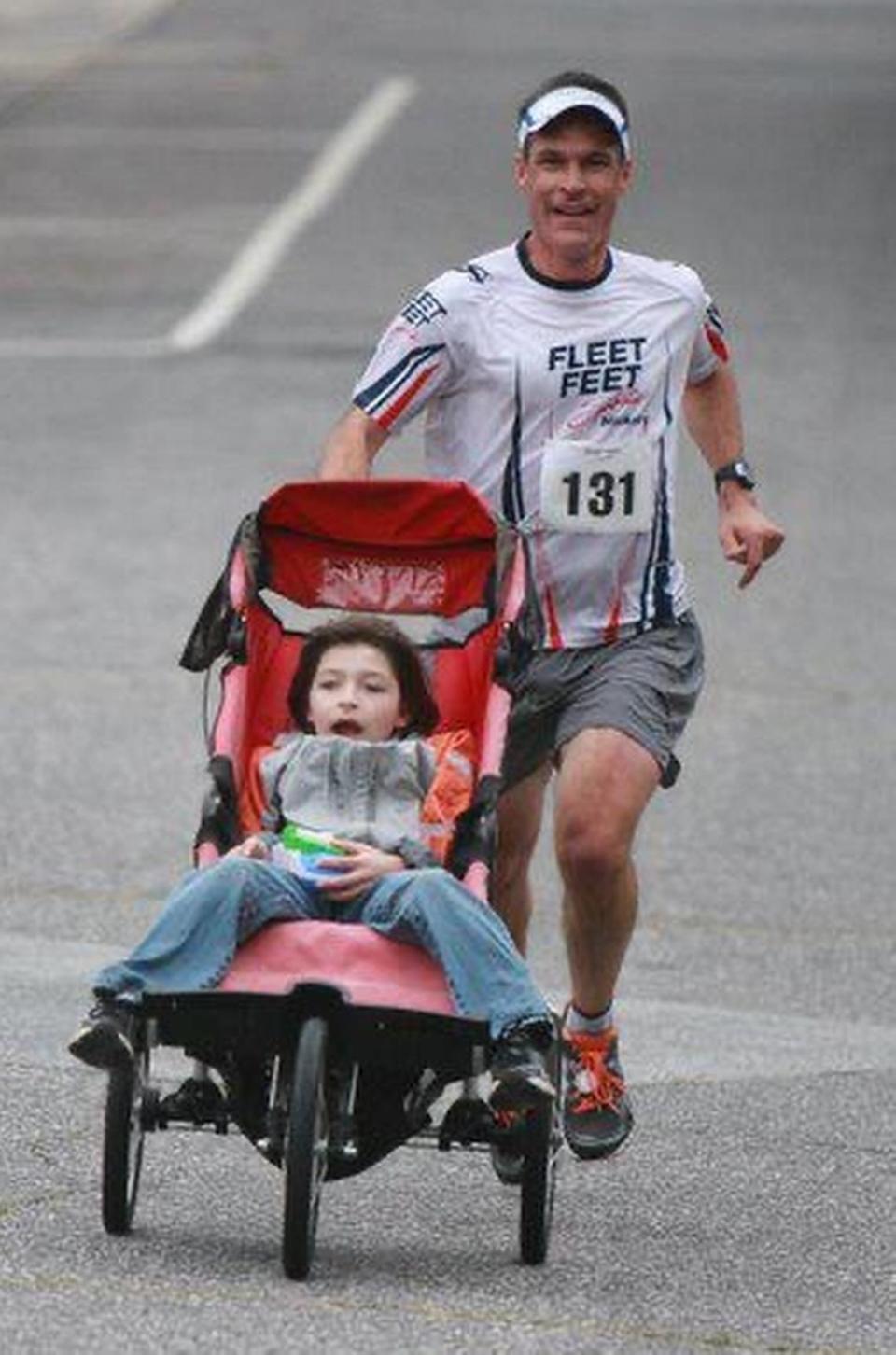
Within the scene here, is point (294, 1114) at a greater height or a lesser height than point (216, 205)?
greater

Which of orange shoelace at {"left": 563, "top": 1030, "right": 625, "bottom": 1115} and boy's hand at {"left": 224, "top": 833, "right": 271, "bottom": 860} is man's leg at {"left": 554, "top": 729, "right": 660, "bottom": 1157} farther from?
boy's hand at {"left": 224, "top": 833, "right": 271, "bottom": 860}

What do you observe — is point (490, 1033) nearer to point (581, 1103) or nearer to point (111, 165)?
A: point (581, 1103)

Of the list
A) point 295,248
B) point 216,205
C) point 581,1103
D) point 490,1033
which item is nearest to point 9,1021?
point 581,1103

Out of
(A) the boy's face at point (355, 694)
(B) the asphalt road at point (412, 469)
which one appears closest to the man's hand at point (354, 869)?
(A) the boy's face at point (355, 694)

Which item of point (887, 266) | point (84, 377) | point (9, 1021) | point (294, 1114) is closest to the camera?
point (294, 1114)

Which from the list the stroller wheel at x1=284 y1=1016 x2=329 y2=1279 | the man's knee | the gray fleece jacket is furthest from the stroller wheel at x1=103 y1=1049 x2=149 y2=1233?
the man's knee

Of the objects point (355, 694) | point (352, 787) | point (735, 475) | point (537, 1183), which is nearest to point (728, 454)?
point (735, 475)

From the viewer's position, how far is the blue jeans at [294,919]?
790cm

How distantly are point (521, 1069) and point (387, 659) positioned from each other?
1.05 metres

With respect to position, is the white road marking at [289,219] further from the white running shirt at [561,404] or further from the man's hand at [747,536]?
the white running shirt at [561,404]

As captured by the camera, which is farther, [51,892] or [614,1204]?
[51,892]

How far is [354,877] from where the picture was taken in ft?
26.7

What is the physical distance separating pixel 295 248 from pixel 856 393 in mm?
5565

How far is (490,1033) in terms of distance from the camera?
25.8 ft
